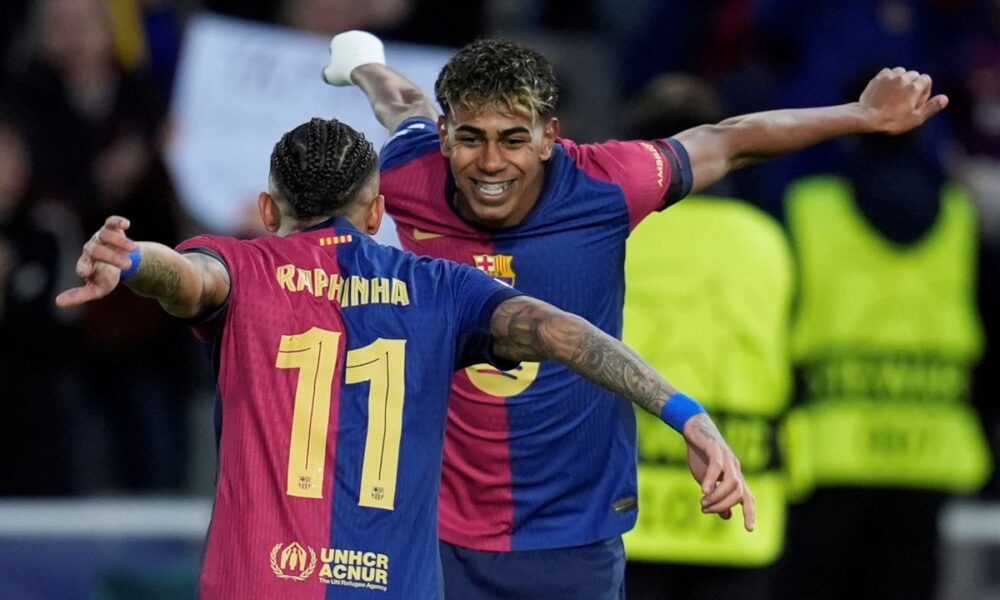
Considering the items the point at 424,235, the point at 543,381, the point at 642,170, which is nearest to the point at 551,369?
the point at 543,381

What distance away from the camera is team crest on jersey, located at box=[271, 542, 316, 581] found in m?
5.36

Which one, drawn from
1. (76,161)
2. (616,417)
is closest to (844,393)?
(616,417)

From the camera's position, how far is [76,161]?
10906 mm

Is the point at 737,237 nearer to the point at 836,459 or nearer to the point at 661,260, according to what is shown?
the point at 661,260

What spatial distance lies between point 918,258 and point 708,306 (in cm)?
175

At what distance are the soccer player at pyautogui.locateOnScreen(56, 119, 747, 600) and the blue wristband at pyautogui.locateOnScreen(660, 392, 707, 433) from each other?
10cm

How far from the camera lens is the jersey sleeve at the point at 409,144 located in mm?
6609

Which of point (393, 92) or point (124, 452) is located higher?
point (393, 92)

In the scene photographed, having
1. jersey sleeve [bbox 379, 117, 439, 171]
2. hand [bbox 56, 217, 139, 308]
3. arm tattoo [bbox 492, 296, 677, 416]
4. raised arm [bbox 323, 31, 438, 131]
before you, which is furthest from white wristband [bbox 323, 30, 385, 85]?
hand [bbox 56, 217, 139, 308]

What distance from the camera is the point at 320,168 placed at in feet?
18.1

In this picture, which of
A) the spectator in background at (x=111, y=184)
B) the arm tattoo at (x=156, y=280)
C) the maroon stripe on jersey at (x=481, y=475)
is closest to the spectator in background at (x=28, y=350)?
the spectator in background at (x=111, y=184)

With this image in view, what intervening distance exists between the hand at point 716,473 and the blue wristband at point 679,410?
0.04 m

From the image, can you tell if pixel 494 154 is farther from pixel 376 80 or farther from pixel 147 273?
pixel 147 273

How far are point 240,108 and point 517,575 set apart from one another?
409 centimetres
